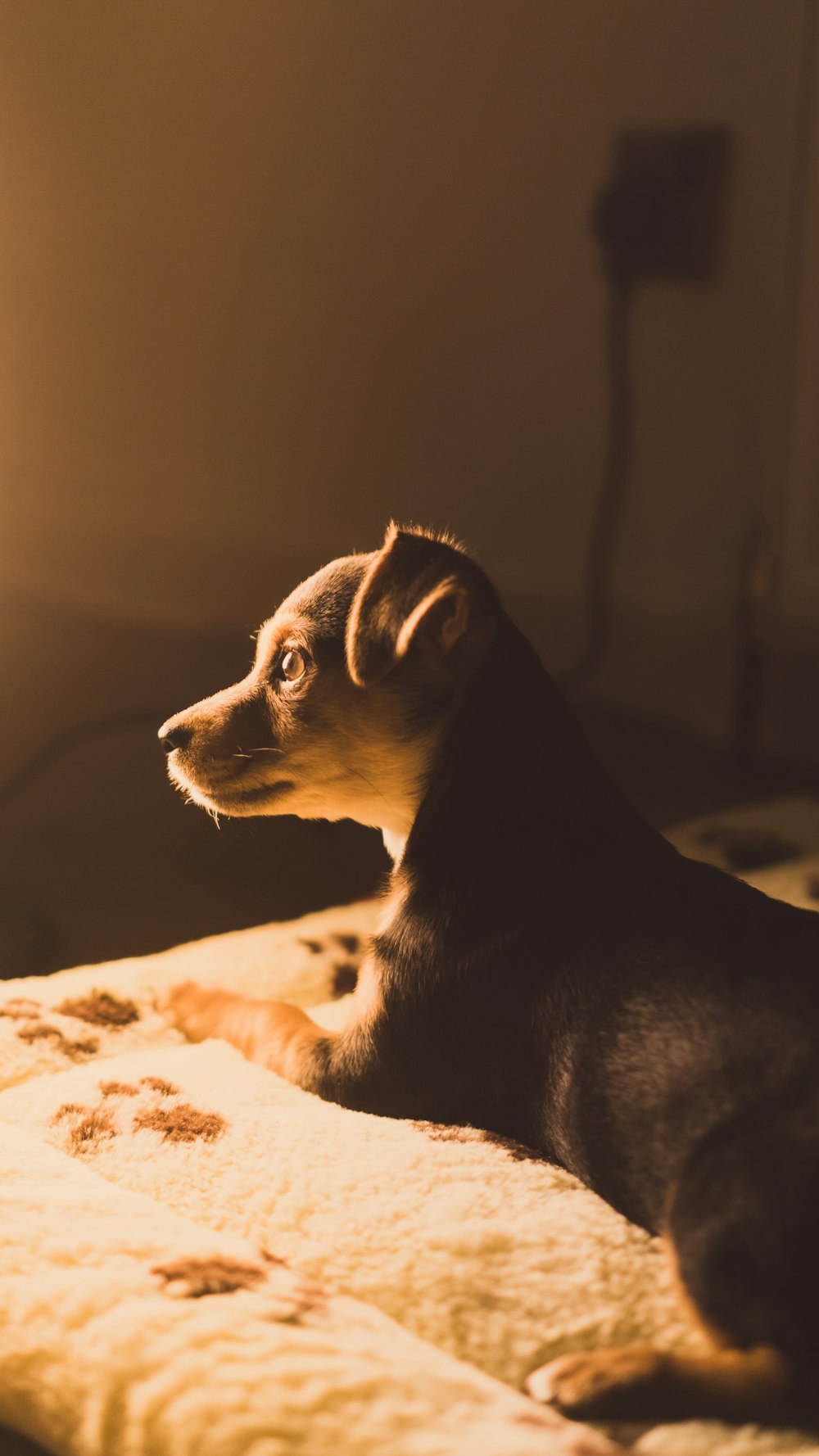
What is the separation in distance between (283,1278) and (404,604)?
1.81ft

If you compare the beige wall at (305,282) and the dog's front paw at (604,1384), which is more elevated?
the beige wall at (305,282)

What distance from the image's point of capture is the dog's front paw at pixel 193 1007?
1.47 m

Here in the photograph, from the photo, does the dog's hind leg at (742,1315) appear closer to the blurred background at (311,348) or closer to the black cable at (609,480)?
the blurred background at (311,348)

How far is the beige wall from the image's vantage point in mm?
1519

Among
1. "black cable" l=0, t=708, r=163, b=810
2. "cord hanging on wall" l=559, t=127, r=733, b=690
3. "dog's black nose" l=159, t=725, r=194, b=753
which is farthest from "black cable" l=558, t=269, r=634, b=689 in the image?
"dog's black nose" l=159, t=725, r=194, b=753

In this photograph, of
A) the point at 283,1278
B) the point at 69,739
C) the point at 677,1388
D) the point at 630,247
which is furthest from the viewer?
the point at 630,247

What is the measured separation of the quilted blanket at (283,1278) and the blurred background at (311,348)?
0.52 metres

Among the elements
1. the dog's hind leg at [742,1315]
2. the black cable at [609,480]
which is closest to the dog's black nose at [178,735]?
the dog's hind leg at [742,1315]

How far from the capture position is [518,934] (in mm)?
1121

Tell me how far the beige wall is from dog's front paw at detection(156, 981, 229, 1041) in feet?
1.63

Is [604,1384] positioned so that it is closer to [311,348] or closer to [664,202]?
[311,348]

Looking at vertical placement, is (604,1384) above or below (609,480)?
below

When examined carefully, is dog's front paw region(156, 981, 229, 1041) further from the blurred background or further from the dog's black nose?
the dog's black nose

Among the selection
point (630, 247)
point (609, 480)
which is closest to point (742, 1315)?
point (609, 480)
